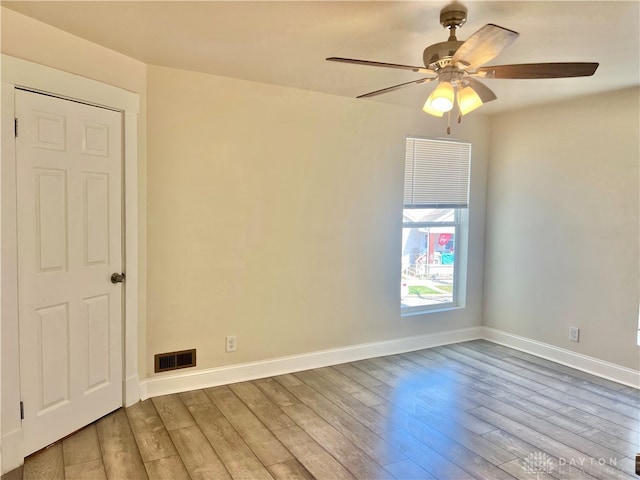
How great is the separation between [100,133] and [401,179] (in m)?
2.63

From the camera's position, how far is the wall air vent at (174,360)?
11.0 feet

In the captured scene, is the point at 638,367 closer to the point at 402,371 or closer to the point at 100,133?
the point at 402,371

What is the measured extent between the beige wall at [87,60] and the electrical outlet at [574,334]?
3.63 metres

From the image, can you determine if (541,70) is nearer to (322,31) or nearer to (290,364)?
(322,31)

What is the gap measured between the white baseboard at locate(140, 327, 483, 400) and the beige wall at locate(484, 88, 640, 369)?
0.67 m

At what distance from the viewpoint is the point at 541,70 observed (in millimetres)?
2090

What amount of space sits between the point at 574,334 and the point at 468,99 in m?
2.77

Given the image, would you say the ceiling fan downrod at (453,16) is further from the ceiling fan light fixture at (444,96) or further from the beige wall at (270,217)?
the beige wall at (270,217)

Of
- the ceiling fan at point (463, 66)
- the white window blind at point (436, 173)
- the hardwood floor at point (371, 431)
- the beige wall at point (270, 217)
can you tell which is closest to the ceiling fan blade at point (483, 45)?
the ceiling fan at point (463, 66)

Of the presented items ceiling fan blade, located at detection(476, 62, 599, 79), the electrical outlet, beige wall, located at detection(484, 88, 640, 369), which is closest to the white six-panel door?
ceiling fan blade, located at detection(476, 62, 599, 79)

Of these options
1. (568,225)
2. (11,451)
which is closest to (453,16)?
(568,225)

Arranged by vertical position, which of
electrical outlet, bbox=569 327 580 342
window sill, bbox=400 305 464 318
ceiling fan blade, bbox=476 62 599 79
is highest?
ceiling fan blade, bbox=476 62 599 79

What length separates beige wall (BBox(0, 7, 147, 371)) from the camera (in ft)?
7.67

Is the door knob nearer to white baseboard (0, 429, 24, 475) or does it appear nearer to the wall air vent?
the wall air vent
